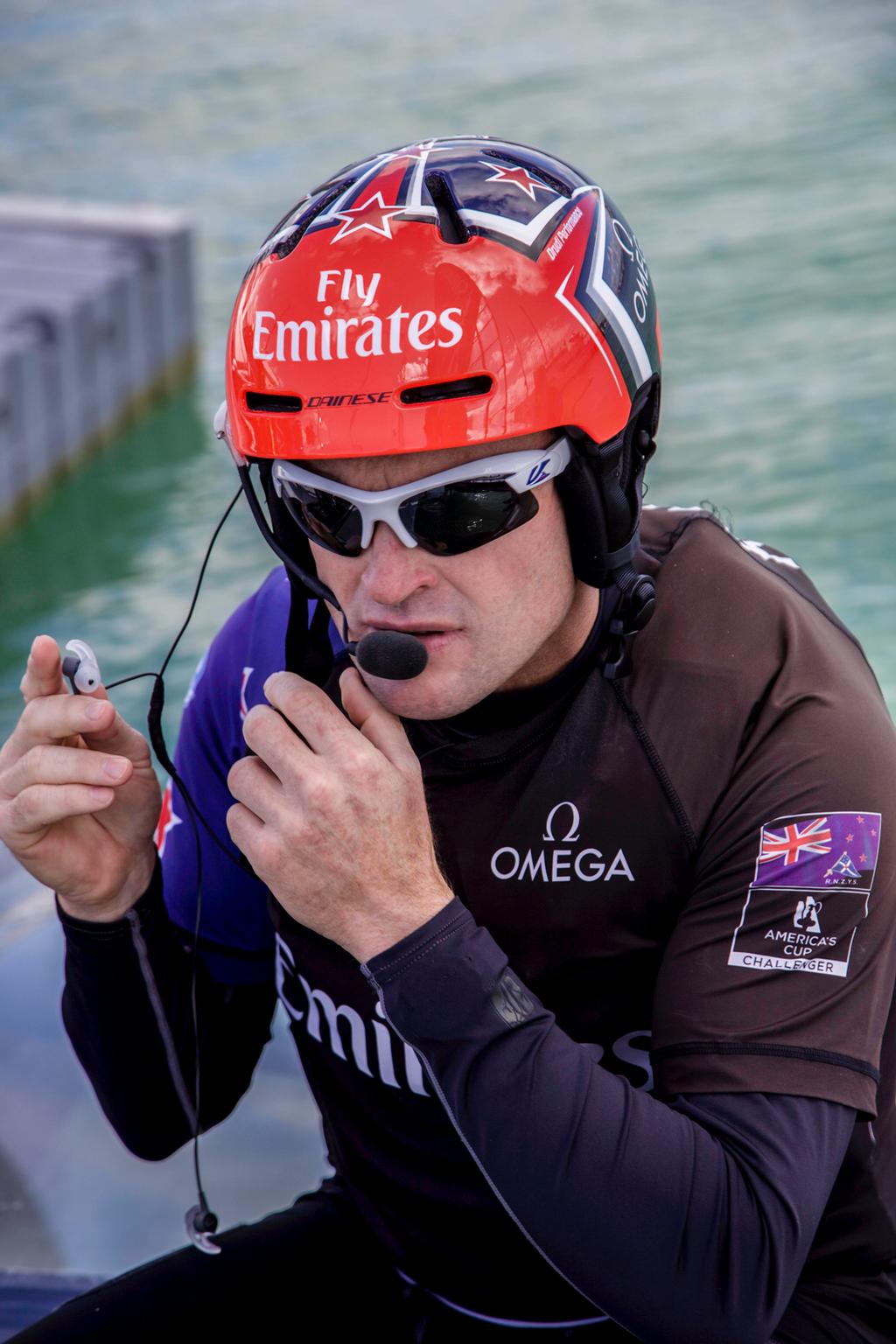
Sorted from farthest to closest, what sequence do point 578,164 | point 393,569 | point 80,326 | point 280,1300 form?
point 578,164
point 80,326
point 280,1300
point 393,569

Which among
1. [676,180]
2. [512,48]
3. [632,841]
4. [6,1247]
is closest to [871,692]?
[632,841]

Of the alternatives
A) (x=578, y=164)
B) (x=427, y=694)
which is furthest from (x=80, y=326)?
(x=427, y=694)

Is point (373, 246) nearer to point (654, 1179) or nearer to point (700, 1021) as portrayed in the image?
point (700, 1021)

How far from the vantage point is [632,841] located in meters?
1.59

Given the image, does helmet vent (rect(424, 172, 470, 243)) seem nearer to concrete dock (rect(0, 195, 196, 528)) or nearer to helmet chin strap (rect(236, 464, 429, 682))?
helmet chin strap (rect(236, 464, 429, 682))

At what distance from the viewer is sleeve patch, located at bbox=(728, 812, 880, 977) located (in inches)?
57.7

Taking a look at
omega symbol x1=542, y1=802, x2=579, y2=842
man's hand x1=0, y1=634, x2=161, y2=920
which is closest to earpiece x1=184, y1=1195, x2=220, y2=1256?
man's hand x1=0, y1=634, x2=161, y2=920

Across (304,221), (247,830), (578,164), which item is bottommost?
(578,164)

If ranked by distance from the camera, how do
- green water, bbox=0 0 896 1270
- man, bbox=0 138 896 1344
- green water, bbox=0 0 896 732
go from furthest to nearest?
green water, bbox=0 0 896 732, green water, bbox=0 0 896 1270, man, bbox=0 138 896 1344

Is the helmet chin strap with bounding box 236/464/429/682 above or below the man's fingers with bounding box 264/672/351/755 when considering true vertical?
above

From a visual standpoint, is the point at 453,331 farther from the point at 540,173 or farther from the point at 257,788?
the point at 257,788

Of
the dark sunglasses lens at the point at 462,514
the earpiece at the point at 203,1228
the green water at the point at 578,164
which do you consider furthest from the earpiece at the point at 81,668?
the green water at the point at 578,164

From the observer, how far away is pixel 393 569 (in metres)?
1.54

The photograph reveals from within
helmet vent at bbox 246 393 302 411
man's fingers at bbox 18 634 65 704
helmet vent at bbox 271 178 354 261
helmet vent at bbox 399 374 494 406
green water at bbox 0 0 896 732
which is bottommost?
green water at bbox 0 0 896 732
